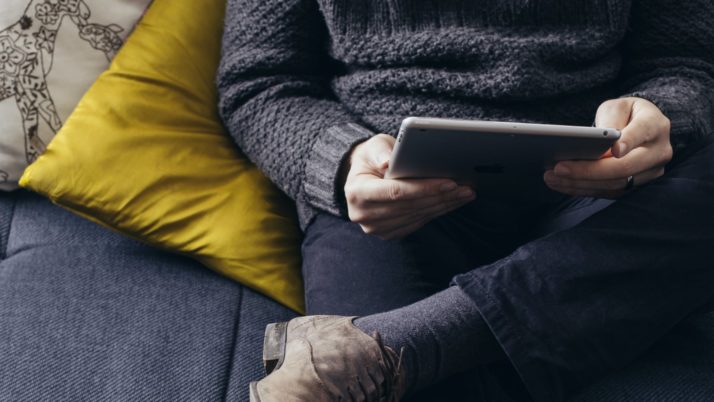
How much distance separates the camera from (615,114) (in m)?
0.84

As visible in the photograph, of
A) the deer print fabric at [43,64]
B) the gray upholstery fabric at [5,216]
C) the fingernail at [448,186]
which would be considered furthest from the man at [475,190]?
the gray upholstery fabric at [5,216]

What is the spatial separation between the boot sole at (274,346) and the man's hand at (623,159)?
1.13 feet

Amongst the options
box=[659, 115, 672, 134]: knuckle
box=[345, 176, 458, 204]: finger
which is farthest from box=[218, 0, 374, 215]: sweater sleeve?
box=[659, 115, 672, 134]: knuckle

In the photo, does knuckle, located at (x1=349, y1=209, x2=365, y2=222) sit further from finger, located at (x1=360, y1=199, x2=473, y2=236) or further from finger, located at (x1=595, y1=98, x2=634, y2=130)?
finger, located at (x1=595, y1=98, x2=634, y2=130)

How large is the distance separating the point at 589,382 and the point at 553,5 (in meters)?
0.47

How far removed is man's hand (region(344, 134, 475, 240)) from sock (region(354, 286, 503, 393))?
10 cm

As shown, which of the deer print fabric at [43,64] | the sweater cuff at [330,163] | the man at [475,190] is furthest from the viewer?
the deer print fabric at [43,64]

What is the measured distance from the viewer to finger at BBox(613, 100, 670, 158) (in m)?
0.79

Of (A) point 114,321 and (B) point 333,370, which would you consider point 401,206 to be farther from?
(A) point 114,321

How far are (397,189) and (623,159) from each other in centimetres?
25

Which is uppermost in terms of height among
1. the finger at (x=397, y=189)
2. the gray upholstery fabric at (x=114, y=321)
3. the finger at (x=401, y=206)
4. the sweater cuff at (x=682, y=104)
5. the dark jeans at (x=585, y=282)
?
the sweater cuff at (x=682, y=104)

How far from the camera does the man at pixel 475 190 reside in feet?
2.48

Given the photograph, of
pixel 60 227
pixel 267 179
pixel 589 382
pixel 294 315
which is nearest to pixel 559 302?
pixel 589 382

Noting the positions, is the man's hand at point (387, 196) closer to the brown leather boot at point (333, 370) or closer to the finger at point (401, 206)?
the finger at point (401, 206)
